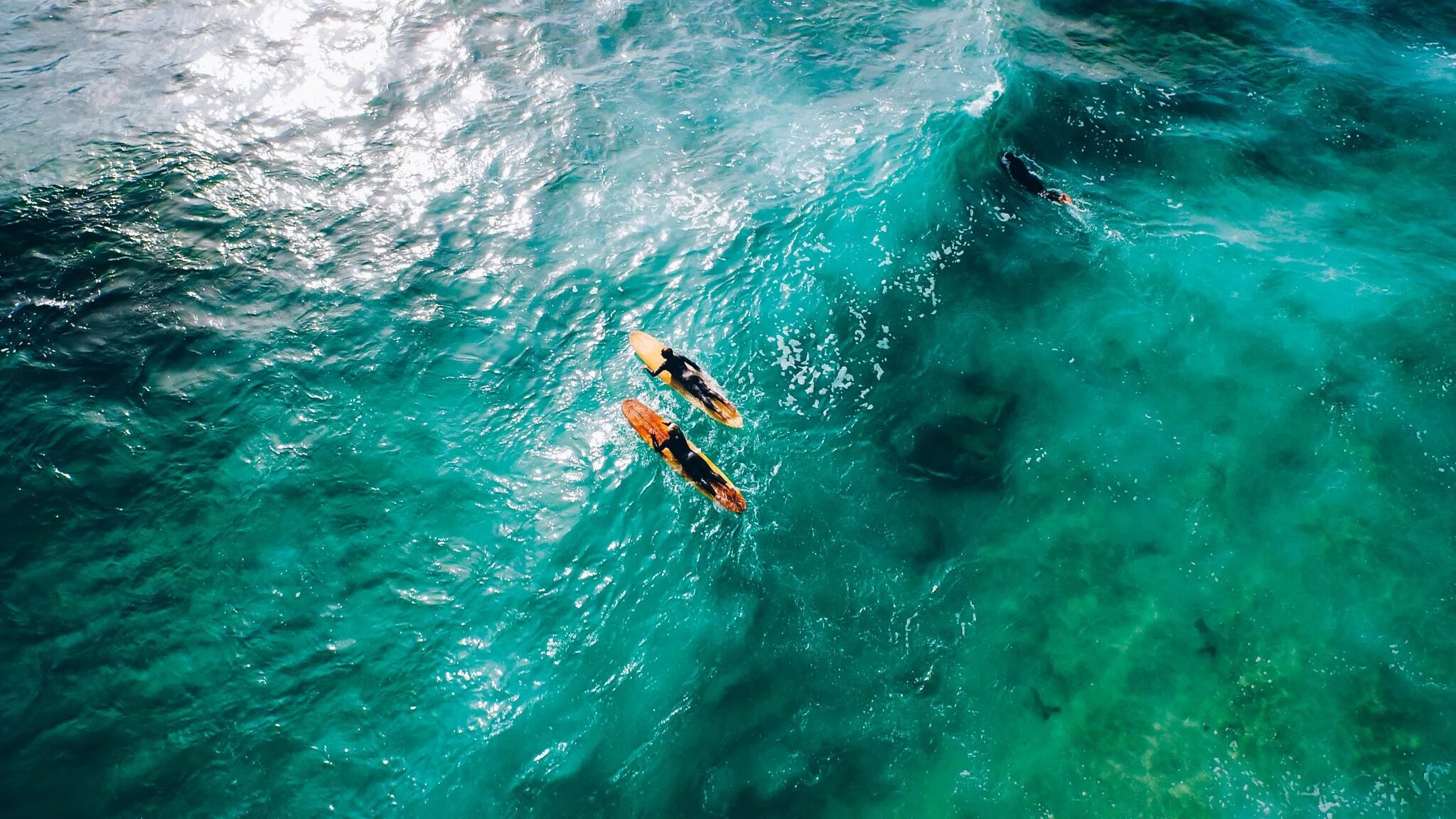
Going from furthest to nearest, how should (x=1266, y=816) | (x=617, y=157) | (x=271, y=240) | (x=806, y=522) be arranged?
(x=617, y=157) < (x=271, y=240) < (x=806, y=522) < (x=1266, y=816)

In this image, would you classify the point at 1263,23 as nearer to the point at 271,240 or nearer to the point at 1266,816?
the point at 1266,816

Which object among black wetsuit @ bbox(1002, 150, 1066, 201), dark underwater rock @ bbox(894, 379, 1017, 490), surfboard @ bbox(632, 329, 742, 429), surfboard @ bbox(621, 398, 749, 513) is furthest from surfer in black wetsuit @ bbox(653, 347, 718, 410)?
black wetsuit @ bbox(1002, 150, 1066, 201)

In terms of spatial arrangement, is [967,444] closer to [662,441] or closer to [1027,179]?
[662,441]

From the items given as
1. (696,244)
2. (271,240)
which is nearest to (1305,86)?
(696,244)

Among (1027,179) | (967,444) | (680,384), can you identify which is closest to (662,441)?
(680,384)

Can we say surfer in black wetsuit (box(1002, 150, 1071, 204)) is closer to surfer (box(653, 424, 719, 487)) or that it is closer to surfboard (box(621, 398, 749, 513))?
surfboard (box(621, 398, 749, 513))

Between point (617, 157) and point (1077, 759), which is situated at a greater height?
point (617, 157)

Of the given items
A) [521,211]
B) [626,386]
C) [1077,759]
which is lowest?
[1077,759]

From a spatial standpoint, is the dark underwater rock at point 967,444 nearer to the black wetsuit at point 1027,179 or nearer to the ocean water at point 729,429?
the ocean water at point 729,429
